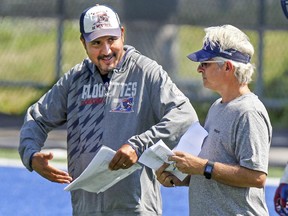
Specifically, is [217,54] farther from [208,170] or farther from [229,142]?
[208,170]

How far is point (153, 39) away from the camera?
16969mm

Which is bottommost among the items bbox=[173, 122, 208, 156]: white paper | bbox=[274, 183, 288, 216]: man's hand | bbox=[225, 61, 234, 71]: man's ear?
bbox=[274, 183, 288, 216]: man's hand

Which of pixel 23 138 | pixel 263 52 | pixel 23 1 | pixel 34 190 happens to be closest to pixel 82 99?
pixel 23 138

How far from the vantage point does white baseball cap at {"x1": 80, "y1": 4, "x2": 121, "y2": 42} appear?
589 centimetres

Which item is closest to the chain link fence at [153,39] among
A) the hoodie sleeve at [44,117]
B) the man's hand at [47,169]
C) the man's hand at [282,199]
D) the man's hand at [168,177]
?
the hoodie sleeve at [44,117]

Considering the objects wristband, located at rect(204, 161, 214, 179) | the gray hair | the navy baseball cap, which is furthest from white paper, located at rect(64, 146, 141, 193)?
the gray hair

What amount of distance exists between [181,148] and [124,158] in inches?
12.6

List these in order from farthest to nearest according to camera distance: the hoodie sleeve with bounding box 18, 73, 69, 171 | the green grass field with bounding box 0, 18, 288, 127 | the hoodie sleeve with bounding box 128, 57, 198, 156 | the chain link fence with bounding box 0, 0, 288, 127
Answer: the green grass field with bounding box 0, 18, 288, 127 → the chain link fence with bounding box 0, 0, 288, 127 → the hoodie sleeve with bounding box 18, 73, 69, 171 → the hoodie sleeve with bounding box 128, 57, 198, 156

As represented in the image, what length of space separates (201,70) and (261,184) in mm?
666

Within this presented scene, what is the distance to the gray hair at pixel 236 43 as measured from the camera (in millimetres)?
5293

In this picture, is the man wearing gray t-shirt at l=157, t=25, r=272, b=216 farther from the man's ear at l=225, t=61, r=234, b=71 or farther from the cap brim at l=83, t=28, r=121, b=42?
the cap brim at l=83, t=28, r=121, b=42

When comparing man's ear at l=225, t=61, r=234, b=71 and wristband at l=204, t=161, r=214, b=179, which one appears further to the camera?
man's ear at l=225, t=61, r=234, b=71

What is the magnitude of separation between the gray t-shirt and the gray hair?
0.36ft

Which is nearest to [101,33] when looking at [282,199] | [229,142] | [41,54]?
[229,142]
